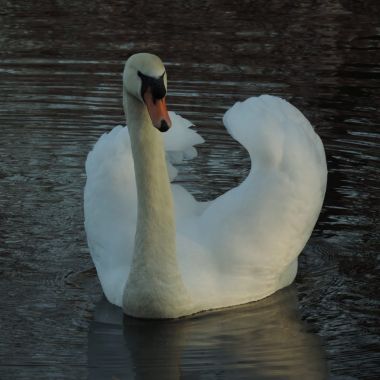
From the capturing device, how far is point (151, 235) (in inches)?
279

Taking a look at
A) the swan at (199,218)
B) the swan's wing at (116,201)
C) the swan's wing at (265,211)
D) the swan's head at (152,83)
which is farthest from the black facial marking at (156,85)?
the swan's wing at (116,201)

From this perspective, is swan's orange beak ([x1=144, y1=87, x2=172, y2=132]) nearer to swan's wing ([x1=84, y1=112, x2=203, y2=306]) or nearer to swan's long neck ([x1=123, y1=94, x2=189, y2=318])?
swan's long neck ([x1=123, y1=94, x2=189, y2=318])

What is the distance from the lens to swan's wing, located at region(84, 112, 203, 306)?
746cm

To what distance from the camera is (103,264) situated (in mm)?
7504

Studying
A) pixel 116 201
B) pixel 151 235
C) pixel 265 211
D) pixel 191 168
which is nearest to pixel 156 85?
pixel 151 235

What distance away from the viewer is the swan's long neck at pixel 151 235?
6914mm

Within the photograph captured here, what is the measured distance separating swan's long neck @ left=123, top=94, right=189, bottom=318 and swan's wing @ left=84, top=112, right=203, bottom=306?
0.20 meters

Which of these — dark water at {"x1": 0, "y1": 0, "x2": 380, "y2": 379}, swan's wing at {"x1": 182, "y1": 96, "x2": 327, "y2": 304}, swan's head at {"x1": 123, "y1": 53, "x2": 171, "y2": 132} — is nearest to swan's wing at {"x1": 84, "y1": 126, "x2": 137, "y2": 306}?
dark water at {"x1": 0, "y1": 0, "x2": 380, "y2": 379}

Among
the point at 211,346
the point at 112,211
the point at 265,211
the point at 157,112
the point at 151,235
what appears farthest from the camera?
the point at 112,211

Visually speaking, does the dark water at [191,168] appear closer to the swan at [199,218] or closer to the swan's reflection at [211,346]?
the swan's reflection at [211,346]

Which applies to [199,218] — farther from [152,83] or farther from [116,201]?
[152,83]

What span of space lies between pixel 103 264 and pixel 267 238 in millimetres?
923

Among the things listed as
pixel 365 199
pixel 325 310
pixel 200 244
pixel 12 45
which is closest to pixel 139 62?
pixel 200 244

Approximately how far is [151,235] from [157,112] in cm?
86
